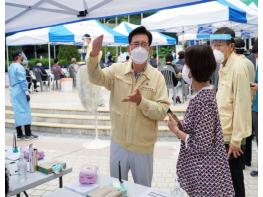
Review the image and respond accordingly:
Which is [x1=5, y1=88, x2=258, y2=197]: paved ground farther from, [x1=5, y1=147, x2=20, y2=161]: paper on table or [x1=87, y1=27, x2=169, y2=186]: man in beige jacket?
[x1=87, y1=27, x2=169, y2=186]: man in beige jacket

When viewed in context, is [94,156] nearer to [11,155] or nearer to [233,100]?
[11,155]

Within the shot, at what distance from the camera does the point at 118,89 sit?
2566mm

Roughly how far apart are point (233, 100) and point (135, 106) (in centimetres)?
84

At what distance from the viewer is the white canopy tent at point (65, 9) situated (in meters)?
2.65

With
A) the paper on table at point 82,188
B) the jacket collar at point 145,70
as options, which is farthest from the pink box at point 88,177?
the jacket collar at point 145,70

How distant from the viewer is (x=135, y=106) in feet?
8.13

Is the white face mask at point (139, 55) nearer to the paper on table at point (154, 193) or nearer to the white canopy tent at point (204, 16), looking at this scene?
the paper on table at point (154, 193)

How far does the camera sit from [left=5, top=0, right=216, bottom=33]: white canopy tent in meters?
2.65

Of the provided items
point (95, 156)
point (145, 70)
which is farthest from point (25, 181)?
point (95, 156)

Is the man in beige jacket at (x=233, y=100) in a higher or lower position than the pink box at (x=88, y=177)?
higher

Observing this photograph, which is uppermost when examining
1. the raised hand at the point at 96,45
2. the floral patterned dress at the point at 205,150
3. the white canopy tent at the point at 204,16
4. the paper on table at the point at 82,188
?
the white canopy tent at the point at 204,16

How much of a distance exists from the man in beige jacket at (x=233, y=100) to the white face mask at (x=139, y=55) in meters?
0.68

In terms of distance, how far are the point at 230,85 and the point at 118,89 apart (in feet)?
3.15

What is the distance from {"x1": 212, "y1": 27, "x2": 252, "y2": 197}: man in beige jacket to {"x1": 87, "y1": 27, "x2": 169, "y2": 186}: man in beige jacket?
1.75 ft
